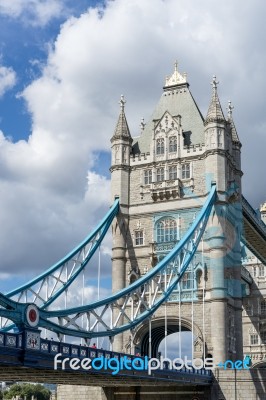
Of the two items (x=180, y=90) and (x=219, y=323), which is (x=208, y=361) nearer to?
(x=219, y=323)

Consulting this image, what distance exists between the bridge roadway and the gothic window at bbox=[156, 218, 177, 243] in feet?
39.5

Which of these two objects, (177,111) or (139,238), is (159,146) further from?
(139,238)

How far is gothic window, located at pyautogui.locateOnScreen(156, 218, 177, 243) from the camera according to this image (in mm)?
49141

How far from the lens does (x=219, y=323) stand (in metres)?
45.4

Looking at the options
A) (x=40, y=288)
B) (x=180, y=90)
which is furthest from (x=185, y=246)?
(x=180, y=90)

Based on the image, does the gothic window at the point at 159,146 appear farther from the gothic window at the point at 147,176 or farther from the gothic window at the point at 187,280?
the gothic window at the point at 187,280

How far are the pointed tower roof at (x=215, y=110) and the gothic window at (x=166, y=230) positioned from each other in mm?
7686

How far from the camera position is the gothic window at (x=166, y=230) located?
49141 millimetres

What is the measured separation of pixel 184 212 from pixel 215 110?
25.1 ft

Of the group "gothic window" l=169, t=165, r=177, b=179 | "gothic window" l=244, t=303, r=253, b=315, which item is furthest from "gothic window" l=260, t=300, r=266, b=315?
"gothic window" l=169, t=165, r=177, b=179

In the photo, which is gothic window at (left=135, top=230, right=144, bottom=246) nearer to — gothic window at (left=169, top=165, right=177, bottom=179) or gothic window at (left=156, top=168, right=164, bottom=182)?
gothic window at (left=156, top=168, right=164, bottom=182)

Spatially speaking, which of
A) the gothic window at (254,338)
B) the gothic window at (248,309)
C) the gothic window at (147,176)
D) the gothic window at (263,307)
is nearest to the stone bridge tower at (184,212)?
the gothic window at (147,176)

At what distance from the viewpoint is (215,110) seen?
50094 mm

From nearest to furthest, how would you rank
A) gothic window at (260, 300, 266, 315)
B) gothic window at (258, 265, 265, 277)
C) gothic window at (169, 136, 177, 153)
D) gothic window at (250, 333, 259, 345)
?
gothic window at (169, 136, 177, 153) → gothic window at (250, 333, 259, 345) → gothic window at (260, 300, 266, 315) → gothic window at (258, 265, 265, 277)
